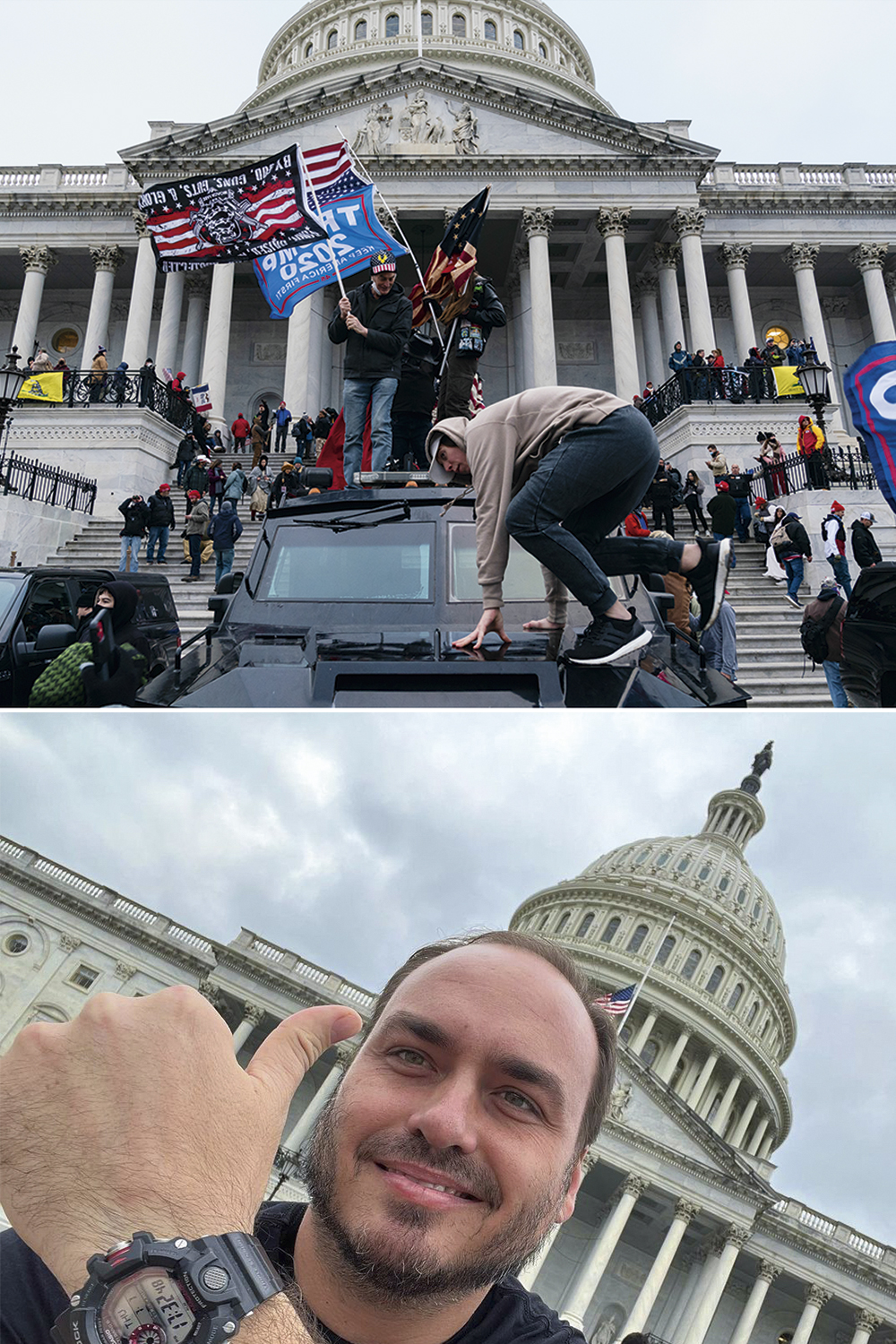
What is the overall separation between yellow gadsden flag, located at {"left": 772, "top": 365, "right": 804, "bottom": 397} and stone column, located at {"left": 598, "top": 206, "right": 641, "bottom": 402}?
24.6 feet

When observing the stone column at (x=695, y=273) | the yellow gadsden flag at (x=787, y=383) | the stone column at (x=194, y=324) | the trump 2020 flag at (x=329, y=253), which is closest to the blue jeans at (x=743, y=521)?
the yellow gadsden flag at (x=787, y=383)

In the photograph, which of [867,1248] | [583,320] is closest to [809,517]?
[867,1248]

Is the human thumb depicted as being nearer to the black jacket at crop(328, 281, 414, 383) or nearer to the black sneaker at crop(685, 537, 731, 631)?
the black sneaker at crop(685, 537, 731, 631)

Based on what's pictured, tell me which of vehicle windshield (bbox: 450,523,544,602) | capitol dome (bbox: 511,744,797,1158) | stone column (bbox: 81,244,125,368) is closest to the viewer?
capitol dome (bbox: 511,744,797,1158)

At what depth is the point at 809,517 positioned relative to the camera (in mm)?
20672

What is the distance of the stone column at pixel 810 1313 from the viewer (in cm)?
333

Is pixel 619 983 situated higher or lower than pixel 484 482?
lower

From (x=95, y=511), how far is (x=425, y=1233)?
26769mm

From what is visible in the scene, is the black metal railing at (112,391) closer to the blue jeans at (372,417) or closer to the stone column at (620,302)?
the stone column at (620,302)

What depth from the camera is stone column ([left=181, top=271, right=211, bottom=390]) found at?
43750mm

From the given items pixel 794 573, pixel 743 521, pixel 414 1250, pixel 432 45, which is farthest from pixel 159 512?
pixel 432 45

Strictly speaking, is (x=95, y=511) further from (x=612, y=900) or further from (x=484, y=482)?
(x=612, y=900)

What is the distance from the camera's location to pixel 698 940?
311cm

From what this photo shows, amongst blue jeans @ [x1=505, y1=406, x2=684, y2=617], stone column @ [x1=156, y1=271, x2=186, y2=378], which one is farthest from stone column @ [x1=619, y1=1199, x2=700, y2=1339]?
stone column @ [x1=156, y1=271, x2=186, y2=378]
